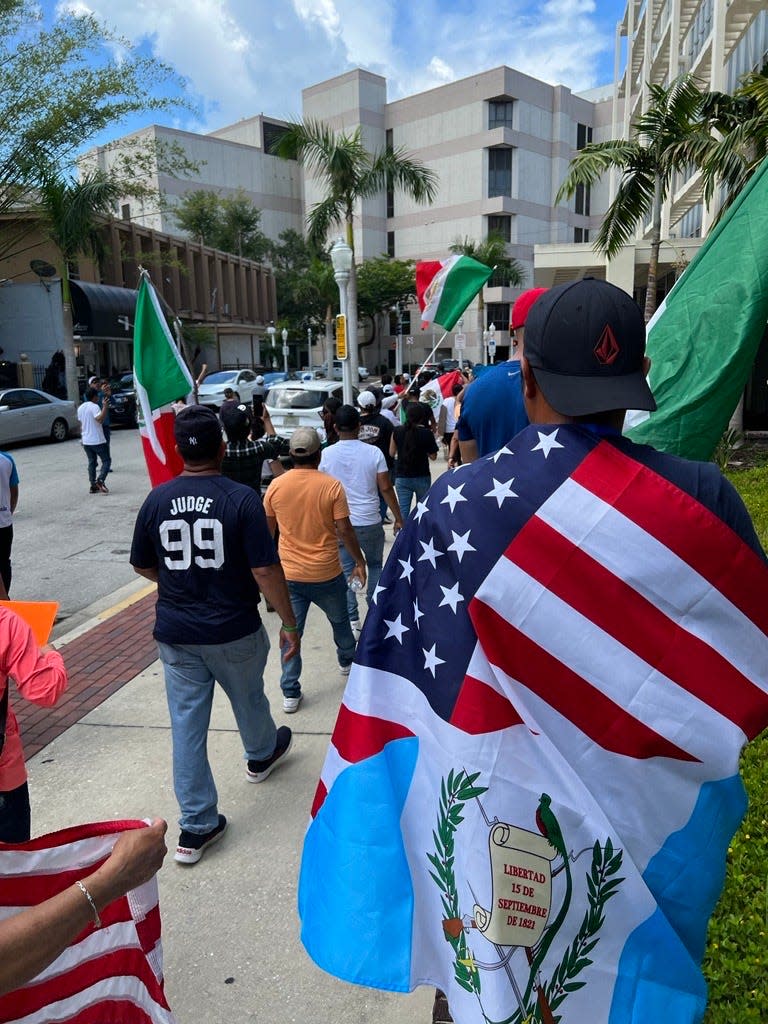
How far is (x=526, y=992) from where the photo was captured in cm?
163

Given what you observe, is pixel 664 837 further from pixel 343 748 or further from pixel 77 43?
pixel 77 43

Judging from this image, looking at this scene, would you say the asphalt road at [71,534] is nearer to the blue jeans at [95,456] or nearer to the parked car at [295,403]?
the blue jeans at [95,456]

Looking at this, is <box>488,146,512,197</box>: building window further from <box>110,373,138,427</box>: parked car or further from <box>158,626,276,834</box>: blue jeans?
<box>158,626,276,834</box>: blue jeans

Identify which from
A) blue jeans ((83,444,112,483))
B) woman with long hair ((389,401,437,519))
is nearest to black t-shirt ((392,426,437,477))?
woman with long hair ((389,401,437,519))

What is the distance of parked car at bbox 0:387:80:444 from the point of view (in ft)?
62.8

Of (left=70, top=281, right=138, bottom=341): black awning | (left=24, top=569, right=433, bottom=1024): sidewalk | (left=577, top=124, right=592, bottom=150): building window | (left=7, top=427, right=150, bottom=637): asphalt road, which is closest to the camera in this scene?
(left=24, top=569, right=433, bottom=1024): sidewalk

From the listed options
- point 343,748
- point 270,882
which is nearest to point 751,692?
point 343,748

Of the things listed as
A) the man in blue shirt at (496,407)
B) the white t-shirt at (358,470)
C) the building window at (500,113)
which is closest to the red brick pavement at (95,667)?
the white t-shirt at (358,470)

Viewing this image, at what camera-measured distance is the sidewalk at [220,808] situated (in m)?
2.80

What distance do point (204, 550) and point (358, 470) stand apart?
259 cm

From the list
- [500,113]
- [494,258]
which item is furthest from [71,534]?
[500,113]

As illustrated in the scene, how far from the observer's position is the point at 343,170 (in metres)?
18.4

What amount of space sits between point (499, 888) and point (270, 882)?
210 cm

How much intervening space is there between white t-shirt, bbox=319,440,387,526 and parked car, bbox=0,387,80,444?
51.8ft
